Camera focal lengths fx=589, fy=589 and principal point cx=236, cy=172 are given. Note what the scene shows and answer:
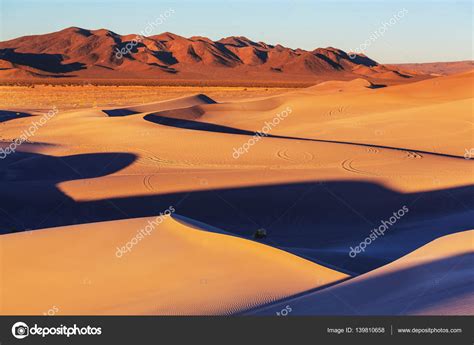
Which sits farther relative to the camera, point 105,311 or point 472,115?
point 472,115

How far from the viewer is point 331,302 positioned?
5.52m

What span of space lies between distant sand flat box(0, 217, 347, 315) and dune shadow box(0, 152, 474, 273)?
121 inches

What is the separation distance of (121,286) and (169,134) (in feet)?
49.1

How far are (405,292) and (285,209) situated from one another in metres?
6.62

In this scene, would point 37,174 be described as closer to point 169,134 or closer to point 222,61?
point 169,134

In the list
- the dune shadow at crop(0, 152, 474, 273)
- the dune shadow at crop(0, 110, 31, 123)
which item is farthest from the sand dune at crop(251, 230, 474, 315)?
the dune shadow at crop(0, 110, 31, 123)

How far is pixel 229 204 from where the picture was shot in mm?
12539

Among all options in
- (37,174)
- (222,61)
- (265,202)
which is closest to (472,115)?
(265,202)

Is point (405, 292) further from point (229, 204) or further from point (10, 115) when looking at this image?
point (10, 115)

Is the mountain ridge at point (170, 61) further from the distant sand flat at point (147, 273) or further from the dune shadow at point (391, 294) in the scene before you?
the dune shadow at point (391, 294)

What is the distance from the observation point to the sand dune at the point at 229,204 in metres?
6.34

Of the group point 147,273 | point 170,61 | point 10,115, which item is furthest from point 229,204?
point 170,61

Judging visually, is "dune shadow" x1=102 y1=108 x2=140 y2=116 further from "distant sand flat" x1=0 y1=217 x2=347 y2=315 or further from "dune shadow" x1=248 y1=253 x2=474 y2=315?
"dune shadow" x1=248 y1=253 x2=474 y2=315

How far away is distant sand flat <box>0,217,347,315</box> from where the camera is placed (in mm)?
5844
